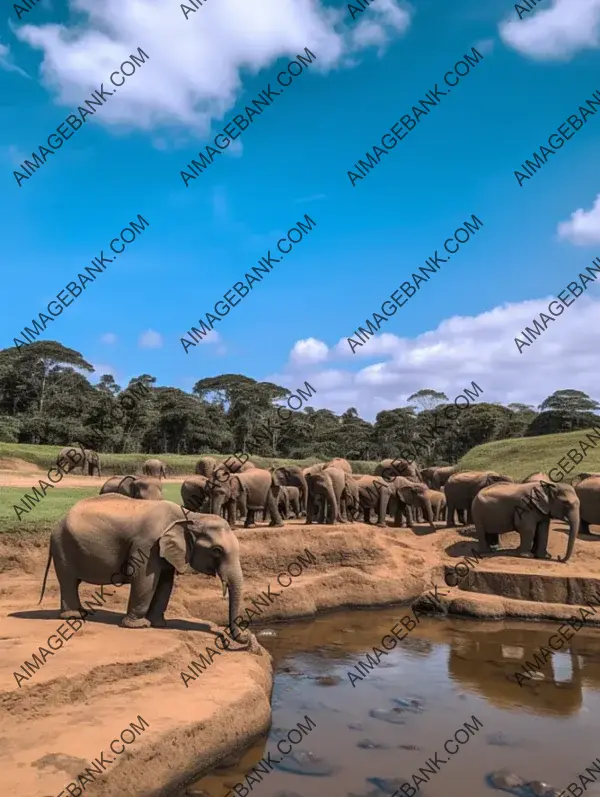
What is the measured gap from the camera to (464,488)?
2231cm

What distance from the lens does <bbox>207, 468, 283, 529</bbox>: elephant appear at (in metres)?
17.9

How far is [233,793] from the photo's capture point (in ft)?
22.0

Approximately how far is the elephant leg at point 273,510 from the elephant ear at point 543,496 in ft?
21.5

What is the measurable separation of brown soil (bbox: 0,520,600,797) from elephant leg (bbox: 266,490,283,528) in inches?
71.6

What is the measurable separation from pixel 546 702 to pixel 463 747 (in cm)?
216

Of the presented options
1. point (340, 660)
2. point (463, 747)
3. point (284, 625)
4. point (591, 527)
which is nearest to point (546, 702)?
point (463, 747)

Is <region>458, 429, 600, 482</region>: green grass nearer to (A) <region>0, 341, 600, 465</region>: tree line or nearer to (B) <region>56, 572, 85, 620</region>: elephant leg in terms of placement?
(A) <region>0, 341, 600, 465</region>: tree line

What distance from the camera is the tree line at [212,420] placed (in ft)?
163

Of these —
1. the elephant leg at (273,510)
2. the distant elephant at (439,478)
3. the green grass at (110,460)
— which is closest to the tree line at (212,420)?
the green grass at (110,460)

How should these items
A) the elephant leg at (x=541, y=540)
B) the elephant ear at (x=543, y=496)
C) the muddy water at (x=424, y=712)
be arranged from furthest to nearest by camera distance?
the elephant leg at (x=541, y=540) → the elephant ear at (x=543, y=496) → the muddy water at (x=424, y=712)

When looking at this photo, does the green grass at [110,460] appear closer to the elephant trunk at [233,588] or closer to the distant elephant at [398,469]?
the distant elephant at [398,469]

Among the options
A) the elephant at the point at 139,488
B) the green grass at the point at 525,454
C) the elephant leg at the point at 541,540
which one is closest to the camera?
the elephant at the point at 139,488

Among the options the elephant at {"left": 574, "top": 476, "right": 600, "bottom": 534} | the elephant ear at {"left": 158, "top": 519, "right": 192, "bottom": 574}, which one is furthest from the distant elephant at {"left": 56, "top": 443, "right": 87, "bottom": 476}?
the elephant ear at {"left": 158, "top": 519, "right": 192, "bottom": 574}

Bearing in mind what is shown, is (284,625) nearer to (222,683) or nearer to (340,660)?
(340,660)
